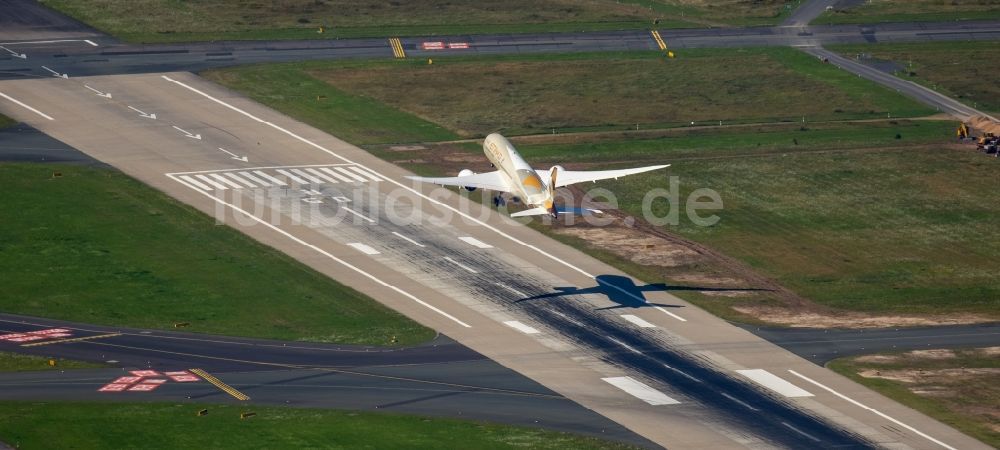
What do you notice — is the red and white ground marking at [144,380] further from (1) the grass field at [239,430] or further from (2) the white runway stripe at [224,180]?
(2) the white runway stripe at [224,180]

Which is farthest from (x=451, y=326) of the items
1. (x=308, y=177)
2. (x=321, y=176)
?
(x=321, y=176)

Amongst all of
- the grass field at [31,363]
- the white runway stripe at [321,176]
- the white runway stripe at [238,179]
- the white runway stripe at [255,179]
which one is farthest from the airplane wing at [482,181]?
the grass field at [31,363]

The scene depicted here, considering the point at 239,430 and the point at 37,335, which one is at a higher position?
the point at 37,335

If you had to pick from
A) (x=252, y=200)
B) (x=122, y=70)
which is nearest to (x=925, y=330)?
(x=252, y=200)

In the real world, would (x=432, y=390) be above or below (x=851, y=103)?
below

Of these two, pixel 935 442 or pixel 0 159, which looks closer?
pixel 935 442

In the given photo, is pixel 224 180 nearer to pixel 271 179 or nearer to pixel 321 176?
pixel 271 179

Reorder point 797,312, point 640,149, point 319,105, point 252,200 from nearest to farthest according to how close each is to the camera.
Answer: point 797,312, point 252,200, point 640,149, point 319,105

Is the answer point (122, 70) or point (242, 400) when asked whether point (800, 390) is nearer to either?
point (242, 400)
